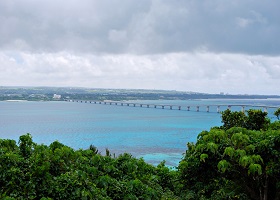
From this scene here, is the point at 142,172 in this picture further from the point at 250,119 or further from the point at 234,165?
the point at 250,119

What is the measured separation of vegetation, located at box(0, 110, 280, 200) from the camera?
7984 mm

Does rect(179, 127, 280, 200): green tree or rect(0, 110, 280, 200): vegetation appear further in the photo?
rect(179, 127, 280, 200): green tree

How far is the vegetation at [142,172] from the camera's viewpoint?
26.2 feet

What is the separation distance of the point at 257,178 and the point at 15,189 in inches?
300

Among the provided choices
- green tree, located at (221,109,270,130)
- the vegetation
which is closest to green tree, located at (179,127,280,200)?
the vegetation

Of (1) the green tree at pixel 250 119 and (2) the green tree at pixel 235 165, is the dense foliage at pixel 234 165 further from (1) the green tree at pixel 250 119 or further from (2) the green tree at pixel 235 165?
(1) the green tree at pixel 250 119

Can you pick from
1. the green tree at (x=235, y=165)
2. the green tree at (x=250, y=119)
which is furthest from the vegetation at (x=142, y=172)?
the green tree at (x=250, y=119)

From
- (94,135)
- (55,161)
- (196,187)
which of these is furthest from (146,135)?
(55,161)

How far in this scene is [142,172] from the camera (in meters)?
11.3

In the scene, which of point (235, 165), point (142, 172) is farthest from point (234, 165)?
point (142, 172)

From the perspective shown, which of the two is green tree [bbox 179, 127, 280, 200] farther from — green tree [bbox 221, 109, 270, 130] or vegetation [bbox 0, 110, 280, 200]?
green tree [bbox 221, 109, 270, 130]

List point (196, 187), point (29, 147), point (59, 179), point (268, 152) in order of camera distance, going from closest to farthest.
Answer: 1. point (59, 179)
2. point (29, 147)
3. point (268, 152)
4. point (196, 187)

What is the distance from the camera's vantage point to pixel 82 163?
33.1 feet

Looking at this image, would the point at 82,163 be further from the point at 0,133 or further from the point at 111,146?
the point at 0,133
